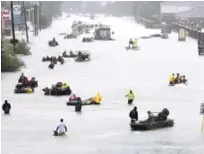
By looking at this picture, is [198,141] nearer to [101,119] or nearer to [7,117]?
[101,119]

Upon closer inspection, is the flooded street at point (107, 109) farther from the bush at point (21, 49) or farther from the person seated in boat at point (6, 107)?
the bush at point (21, 49)

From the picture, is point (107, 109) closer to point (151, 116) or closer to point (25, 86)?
point (151, 116)

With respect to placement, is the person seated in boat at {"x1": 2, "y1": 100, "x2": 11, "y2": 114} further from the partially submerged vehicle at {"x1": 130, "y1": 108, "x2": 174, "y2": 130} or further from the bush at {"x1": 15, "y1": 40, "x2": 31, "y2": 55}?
the bush at {"x1": 15, "y1": 40, "x2": 31, "y2": 55}

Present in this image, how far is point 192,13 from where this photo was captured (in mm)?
192250

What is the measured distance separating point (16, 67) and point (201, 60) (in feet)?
77.2

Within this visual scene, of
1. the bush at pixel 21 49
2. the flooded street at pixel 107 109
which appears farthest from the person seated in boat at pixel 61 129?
the bush at pixel 21 49

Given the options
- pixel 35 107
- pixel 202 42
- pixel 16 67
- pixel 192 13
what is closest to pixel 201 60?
pixel 202 42

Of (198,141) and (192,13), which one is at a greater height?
(192,13)

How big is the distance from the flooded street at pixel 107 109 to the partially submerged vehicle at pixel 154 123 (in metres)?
0.40

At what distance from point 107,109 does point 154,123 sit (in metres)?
7.27

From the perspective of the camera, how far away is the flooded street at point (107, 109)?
32438 mm

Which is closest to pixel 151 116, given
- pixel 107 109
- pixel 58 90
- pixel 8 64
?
pixel 107 109

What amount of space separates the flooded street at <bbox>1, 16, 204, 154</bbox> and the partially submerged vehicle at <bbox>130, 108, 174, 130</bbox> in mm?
396

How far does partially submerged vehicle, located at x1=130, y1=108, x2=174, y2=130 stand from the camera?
3550 cm
